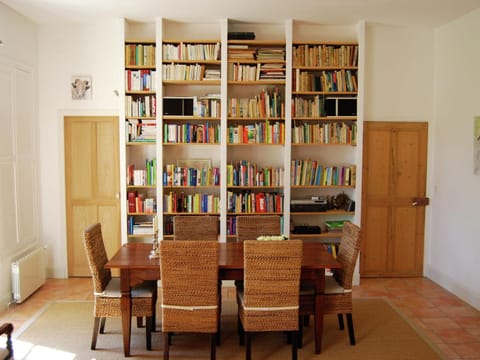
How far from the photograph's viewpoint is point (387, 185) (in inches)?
211

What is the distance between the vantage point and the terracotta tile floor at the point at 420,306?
145 inches

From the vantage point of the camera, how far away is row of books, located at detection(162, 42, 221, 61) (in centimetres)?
494

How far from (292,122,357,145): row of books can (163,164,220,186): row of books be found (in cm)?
106

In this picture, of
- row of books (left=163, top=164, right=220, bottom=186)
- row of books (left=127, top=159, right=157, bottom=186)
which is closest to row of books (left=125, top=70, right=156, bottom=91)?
row of books (left=127, top=159, right=157, bottom=186)

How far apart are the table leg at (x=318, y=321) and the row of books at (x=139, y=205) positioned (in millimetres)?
2451

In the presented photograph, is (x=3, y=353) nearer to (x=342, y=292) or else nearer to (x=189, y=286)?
(x=189, y=286)

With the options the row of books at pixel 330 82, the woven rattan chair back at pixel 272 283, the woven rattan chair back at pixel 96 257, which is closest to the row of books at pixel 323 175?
the row of books at pixel 330 82

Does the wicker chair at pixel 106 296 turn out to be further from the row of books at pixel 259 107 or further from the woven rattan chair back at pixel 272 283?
the row of books at pixel 259 107

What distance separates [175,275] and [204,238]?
3.72 feet

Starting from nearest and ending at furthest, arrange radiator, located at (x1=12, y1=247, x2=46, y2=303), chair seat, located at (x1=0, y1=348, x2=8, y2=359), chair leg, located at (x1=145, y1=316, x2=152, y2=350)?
chair seat, located at (x1=0, y1=348, x2=8, y2=359)
chair leg, located at (x1=145, y1=316, x2=152, y2=350)
radiator, located at (x1=12, y1=247, x2=46, y2=303)

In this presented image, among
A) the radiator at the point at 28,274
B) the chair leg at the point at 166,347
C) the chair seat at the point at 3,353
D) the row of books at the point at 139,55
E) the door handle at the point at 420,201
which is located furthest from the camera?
the door handle at the point at 420,201

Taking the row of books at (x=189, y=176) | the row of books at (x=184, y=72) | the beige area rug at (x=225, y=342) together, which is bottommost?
the beige area rug at (x=225, y=342)

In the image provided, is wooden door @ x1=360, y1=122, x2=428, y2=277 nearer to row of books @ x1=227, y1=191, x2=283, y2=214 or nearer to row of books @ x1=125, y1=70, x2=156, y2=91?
row of books @ x1=227, y1=191, x2=283, y2=214

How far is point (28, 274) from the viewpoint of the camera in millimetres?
4582
